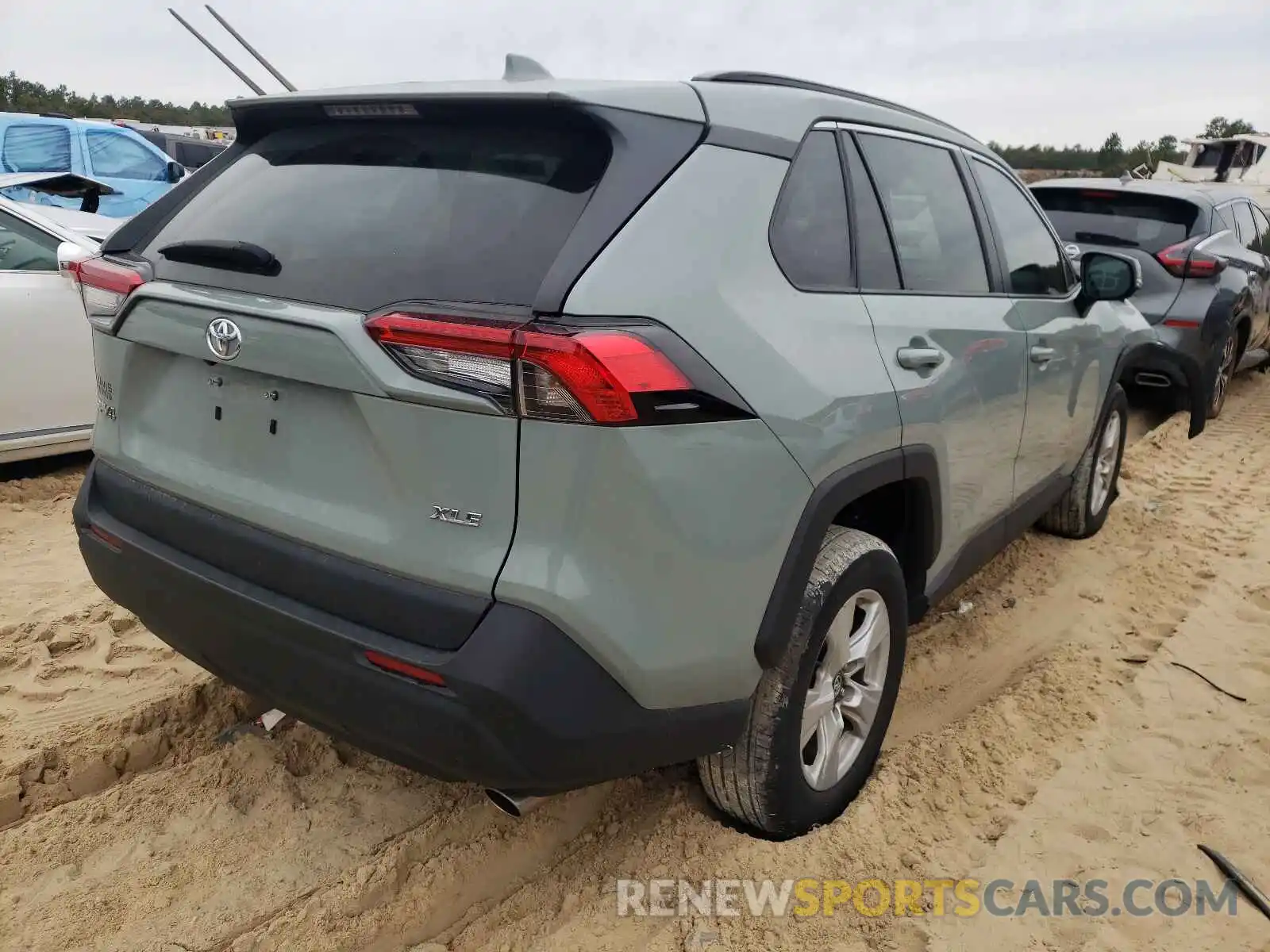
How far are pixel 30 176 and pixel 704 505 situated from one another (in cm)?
670

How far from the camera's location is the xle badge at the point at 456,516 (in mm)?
1694

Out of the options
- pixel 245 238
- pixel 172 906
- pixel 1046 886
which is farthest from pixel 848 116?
pixel 172 906

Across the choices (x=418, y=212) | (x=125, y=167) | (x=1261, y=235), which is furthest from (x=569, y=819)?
(x=125, y=167)

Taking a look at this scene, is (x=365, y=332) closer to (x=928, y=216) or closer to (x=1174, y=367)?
(x=928, y=216)

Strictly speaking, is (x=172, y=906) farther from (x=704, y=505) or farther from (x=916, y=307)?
(x=916, y=307)

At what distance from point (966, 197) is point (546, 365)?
6.77 ft

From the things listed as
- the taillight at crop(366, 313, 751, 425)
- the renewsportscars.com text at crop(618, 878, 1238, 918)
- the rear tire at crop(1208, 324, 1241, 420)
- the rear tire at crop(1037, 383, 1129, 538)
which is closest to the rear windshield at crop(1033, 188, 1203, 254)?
the rear tire at crop(1208, 324, 1241, 420)

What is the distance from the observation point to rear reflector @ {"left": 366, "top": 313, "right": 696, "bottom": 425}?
1603 millimetres

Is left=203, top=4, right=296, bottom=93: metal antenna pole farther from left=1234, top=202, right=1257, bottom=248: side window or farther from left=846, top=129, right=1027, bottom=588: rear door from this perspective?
left=1234, top=202, right=1257, bottom=248: side window

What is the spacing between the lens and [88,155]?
10.9 meters

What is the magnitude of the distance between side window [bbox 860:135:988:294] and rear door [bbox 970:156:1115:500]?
9.3 inches

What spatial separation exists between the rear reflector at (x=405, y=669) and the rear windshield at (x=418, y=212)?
66 cm

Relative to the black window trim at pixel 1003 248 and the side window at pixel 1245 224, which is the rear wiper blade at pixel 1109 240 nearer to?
the side window at pixel 1245 224

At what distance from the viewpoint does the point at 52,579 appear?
12.6 ft
